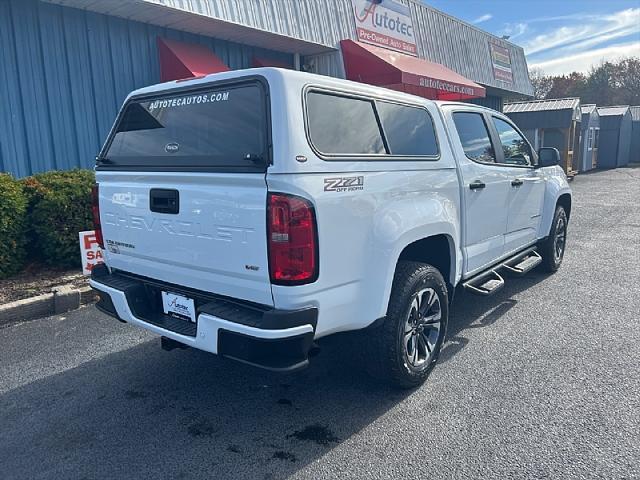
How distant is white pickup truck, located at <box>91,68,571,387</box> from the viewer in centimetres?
257

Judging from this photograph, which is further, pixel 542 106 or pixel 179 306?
pixel 542 106

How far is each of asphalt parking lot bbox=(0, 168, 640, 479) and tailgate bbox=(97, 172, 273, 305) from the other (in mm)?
831

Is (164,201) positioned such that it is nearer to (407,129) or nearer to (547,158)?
(407,129)

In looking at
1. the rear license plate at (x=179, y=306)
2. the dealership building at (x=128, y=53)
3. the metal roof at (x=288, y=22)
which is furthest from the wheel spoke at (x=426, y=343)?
the metal roof at (x=288, y=22)

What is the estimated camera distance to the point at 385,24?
12.2 meters

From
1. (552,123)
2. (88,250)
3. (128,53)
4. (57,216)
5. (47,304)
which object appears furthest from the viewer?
(552,123)

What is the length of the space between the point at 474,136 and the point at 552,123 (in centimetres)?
2059

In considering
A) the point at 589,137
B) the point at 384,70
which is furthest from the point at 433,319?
the point at 589,137

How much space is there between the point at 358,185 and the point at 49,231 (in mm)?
4380

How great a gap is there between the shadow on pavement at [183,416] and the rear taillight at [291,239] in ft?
2.58

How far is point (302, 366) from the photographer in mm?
2635

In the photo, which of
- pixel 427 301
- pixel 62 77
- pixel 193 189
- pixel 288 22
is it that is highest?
pixel 288 22

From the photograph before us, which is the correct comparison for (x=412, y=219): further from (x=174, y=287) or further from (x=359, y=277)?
(x=174, y=287)

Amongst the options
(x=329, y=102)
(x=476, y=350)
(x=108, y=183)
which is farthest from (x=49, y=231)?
(x=476, y=350)
